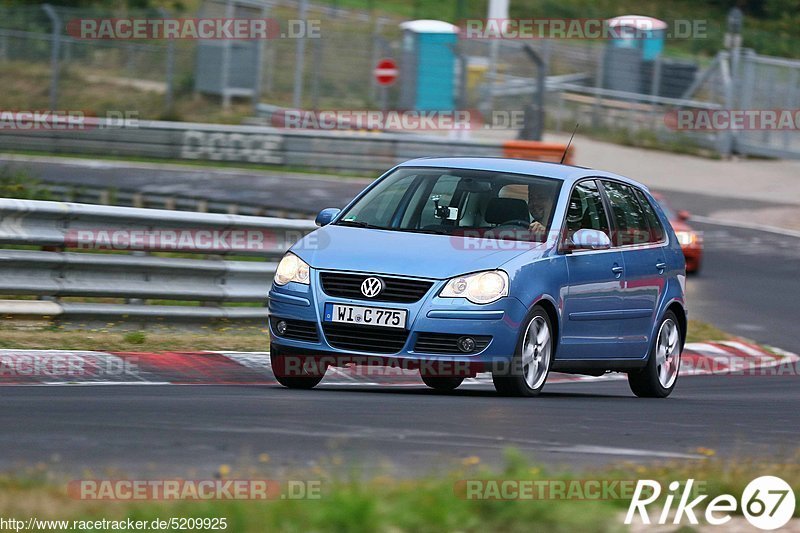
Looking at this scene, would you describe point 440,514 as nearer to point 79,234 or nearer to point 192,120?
point 79,234

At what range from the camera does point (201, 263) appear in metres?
12.6

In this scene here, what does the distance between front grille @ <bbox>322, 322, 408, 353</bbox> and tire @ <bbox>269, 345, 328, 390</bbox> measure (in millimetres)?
523

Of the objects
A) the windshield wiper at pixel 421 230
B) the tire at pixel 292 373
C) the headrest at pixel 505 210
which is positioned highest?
the headrest at pixel 505 210

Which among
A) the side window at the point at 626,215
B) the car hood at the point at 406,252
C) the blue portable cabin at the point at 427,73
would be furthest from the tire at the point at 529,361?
the blue portable cabin at the point at 427,73

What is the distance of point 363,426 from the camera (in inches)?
291

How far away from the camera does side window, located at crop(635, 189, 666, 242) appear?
38.0ft

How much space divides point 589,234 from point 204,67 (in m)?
28.7

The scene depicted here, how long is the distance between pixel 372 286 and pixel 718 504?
371cm

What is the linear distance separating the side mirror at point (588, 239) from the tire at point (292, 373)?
74.0 inches

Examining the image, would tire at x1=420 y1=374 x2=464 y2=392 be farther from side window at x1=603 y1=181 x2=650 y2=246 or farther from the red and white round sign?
the red and white round sign

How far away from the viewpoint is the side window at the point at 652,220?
11570 millimetres

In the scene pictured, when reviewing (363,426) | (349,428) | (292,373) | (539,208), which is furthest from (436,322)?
(349,428)

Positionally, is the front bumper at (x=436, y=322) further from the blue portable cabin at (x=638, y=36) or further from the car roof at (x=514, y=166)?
the blue portable cabin at (x=638, y=36)

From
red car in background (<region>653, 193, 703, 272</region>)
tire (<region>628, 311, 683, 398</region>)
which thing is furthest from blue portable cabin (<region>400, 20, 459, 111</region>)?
tire (<region>628, 311, 683, 398</region>)
